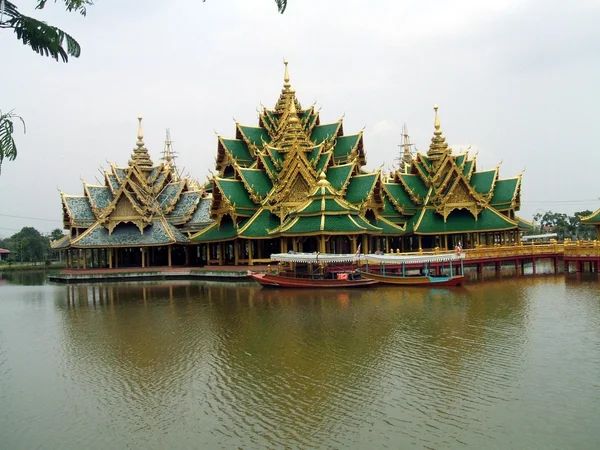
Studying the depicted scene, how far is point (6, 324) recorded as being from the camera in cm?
1875

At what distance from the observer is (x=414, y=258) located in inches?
1020

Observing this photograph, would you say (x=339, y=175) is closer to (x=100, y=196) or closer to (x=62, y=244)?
(x=100, y=196)

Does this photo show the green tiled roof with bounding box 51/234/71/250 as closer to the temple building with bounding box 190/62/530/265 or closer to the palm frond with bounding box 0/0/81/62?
the temple building with bounding box 190/62/530/265

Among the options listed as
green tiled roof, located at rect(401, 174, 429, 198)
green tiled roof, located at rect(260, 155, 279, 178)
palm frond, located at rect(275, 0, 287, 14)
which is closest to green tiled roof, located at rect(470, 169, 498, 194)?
green tiled roof, located at rect(401, 174, 429, 198)

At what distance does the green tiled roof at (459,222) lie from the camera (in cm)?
3484

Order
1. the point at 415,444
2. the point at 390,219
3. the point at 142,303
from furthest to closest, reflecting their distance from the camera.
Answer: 1. the point at 390,219
2. the point at 142,303
3. the point at 415,444

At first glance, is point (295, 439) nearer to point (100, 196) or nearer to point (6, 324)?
point (6, 324)

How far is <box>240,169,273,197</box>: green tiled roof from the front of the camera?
33.1 meters

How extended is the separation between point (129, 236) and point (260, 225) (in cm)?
1031

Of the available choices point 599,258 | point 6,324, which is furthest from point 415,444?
point 599,258

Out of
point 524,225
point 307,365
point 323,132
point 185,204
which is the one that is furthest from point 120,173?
point 307,365

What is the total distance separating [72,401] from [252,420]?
3.44 metres

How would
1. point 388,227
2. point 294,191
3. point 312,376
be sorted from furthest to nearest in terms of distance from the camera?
point 388,227, point 294,191, point 312,376

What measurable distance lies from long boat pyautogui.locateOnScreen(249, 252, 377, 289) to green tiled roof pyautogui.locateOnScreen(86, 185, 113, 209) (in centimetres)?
1788
